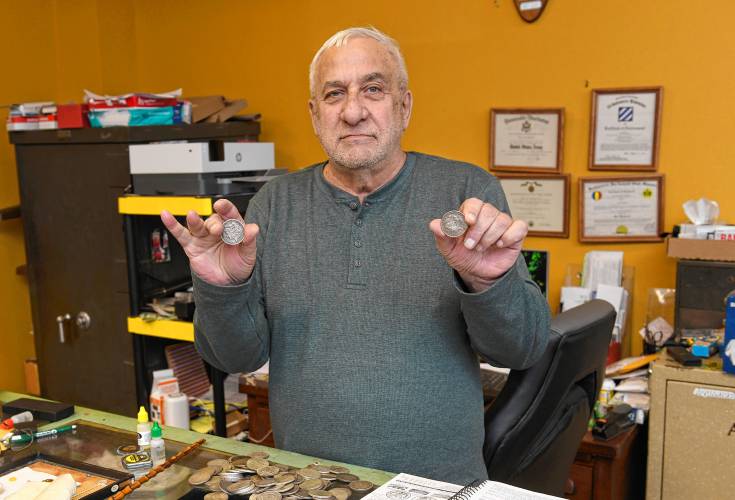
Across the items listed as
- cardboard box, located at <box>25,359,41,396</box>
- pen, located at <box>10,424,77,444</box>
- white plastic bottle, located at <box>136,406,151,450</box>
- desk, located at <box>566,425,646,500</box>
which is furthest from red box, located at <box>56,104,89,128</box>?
desk, located at <box>566,425,646,500</box>

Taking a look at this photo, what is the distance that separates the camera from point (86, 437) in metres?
1.48

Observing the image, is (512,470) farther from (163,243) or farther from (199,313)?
(163,243)

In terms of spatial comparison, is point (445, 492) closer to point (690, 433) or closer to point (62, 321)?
point (690, 433)

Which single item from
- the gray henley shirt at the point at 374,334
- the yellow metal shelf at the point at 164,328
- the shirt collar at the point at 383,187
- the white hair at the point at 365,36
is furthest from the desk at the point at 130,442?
the yellow metal shelf at the point at 164,328

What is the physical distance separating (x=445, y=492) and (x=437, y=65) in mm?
2005

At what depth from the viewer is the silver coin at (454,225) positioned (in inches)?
47.9

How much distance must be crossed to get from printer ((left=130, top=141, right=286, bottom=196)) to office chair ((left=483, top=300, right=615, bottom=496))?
1.28 metres

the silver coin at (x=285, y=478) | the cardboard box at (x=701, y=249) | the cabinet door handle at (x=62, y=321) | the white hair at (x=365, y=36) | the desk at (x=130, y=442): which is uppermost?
the white hair at (x=365, y=36)

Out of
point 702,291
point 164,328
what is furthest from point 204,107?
point 702,291

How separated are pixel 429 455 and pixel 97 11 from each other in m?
2.73

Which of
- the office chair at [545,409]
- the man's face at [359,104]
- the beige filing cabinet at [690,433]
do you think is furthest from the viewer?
the beige filing cabinet at [690,433]

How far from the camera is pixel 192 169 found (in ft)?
8.10

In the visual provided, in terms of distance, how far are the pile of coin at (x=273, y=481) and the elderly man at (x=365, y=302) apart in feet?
0.61

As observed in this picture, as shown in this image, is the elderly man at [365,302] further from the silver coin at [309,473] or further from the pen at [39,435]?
the pen at [39,435]
